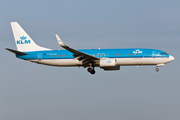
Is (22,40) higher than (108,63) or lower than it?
higher

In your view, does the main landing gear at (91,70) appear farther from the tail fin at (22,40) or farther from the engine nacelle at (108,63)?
the tail fin at (22,40)

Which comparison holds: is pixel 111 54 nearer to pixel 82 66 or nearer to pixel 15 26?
pixel 82 66

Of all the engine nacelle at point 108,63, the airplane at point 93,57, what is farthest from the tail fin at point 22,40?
the engine nacelle at point 108,63

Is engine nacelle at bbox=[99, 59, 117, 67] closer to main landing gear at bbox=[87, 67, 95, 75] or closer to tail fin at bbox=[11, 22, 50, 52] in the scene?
main landing gear at bbox=[87, 67, 95, 75]

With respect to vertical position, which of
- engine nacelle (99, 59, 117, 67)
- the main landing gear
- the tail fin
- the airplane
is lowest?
the main landing gear

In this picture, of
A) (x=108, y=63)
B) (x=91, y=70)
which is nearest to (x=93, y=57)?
(x=108, y=63)

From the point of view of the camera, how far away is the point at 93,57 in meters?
54.7

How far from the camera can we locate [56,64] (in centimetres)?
5784

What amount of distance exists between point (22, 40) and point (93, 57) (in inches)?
605

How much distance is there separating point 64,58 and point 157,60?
51.9 feet

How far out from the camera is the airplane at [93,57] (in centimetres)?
5494

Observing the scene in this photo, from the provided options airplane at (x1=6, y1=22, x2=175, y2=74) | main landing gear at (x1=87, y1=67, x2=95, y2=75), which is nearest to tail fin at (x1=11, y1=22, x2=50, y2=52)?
airplane at (x1=6, y1=22, x2=175, y2=74)

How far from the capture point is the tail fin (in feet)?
199

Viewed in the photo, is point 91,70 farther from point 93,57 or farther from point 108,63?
point 108,63
